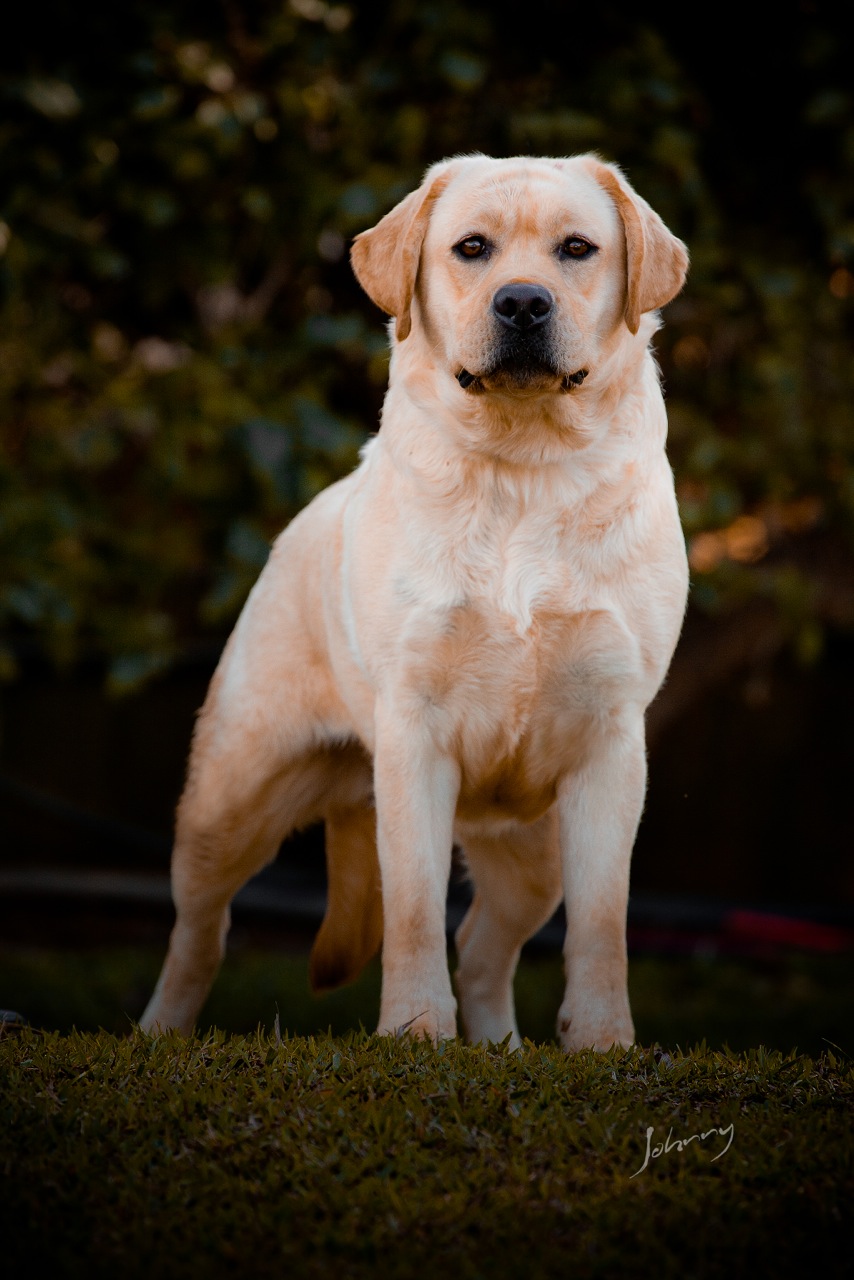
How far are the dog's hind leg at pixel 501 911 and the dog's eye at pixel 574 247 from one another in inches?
59.6

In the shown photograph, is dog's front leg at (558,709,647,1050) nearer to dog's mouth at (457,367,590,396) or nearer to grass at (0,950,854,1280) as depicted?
grass at (0,950,854,1280)

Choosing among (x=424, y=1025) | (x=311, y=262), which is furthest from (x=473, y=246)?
(x=311, y=262)

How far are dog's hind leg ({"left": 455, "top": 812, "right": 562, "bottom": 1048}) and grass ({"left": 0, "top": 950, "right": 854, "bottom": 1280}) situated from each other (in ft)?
3.10

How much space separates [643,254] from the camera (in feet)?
11.8

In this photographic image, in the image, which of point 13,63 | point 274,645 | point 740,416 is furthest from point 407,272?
point 740,416

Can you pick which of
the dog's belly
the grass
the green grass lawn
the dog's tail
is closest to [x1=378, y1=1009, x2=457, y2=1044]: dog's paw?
the grass

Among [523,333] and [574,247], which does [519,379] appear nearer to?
[523,333]

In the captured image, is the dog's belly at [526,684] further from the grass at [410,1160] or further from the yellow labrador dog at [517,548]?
the grass at [410,1160]

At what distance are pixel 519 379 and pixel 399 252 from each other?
0.52 meters

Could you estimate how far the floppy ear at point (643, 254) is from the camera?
3596mm

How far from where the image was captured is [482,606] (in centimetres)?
348

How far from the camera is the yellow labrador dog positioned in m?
3.49

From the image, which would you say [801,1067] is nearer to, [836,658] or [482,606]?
[482,606]

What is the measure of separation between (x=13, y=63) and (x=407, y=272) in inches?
105
